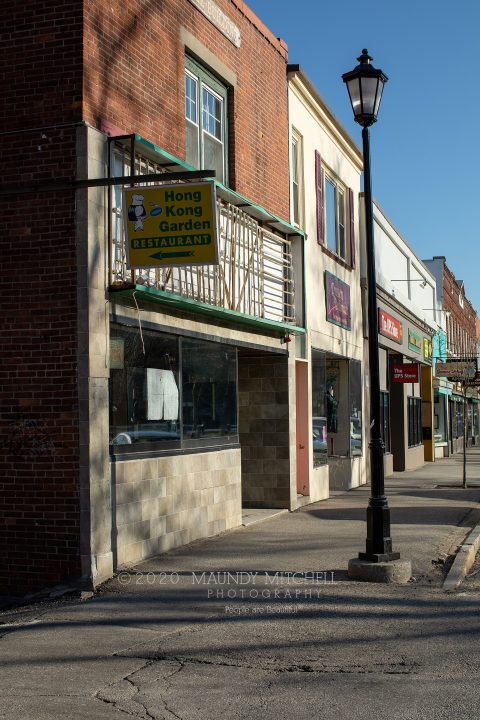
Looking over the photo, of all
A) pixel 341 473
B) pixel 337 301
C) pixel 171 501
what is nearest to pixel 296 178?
pixel 337 301

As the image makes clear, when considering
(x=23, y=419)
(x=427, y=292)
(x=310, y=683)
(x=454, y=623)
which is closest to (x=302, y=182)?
(x=23, y=419)

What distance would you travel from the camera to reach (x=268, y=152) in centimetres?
1523

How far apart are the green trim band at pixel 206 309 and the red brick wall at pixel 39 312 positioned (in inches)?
29.7

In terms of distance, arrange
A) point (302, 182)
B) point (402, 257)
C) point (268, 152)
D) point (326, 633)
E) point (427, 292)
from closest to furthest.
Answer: point (326, 633), point (268, 152), point (302, 182), point (402, 257), point (427, 292)

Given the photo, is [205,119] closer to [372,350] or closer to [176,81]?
[176,81]

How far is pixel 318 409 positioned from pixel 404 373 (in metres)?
9.42

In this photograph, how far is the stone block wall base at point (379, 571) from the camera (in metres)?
9.45

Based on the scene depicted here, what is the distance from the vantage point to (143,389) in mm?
10516

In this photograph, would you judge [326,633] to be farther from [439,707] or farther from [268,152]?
[268,152]

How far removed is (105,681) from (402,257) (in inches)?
1038

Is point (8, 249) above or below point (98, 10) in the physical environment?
below

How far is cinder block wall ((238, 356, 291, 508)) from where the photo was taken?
15.6 meters

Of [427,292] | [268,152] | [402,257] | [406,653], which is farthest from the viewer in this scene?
[427,292]

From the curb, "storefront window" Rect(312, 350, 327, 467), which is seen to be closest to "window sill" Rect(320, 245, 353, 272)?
"storefront window" Rect(312, 350, 327, 467)
